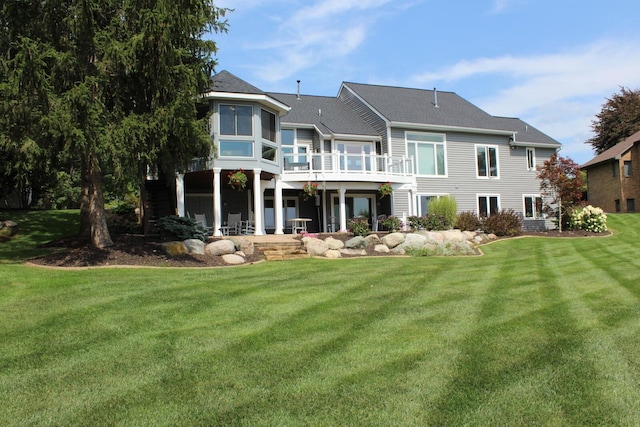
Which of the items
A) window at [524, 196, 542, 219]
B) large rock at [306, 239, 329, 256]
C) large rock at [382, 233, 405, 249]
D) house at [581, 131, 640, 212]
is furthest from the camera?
house at [581, 131, 640, 212]

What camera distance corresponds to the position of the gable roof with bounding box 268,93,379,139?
74.2 ft

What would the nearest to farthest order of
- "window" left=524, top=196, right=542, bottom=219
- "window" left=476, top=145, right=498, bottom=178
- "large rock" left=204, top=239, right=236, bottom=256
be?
"large rock" left=204, top=239, right=236, bottom=256
"window" left=476, top=145, right=498, bottom=178
"window" left=524, top=196, right=542, bottom=219

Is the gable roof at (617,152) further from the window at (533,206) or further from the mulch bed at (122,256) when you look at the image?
the mulch bed at (122,256)

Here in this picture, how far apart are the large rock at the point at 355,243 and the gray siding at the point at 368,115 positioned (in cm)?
771

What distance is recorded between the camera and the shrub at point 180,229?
1470 cm

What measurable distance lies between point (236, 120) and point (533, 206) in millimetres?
17429

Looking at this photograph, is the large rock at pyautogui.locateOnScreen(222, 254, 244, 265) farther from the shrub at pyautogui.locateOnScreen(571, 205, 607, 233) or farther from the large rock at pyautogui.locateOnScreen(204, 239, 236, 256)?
the shrub at pyautogui.locateOnScreen(571, 205, 607, 233)

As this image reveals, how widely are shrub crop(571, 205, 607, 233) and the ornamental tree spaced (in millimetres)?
617

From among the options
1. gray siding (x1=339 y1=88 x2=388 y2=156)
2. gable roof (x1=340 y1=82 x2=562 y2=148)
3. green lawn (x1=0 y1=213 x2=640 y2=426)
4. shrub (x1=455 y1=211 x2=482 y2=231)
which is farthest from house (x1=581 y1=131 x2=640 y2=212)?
green lawn (x1=0 y1=213 x2=640 y2=426)

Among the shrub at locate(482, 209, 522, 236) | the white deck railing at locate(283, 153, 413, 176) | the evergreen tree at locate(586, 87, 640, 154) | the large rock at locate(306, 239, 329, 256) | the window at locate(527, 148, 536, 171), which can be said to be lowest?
the large rock at locate(306, 239, 329, 256)

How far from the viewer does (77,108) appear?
9969mm

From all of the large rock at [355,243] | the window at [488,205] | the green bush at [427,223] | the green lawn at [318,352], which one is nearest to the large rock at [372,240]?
the large rock at [355,243]

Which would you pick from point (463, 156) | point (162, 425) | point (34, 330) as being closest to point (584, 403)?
point (162, 425)

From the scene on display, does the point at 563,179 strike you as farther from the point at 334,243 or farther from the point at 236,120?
the point at 236,120
